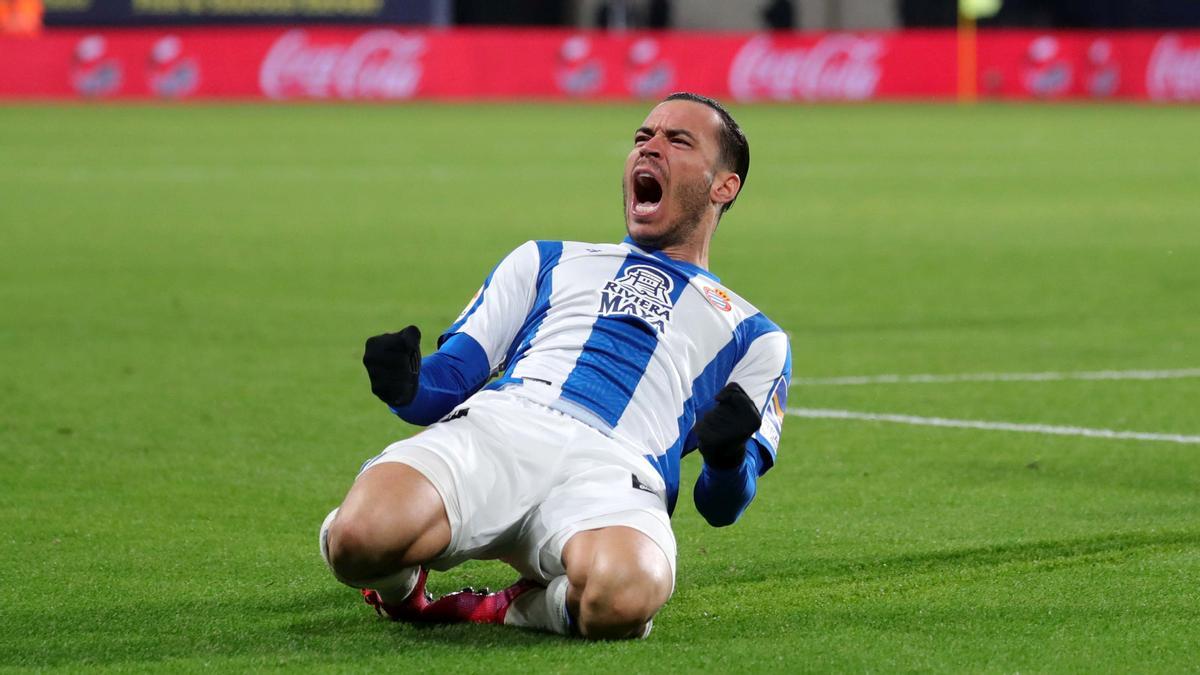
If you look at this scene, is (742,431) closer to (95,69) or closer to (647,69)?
(95,69)

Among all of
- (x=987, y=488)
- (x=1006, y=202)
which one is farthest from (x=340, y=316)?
(x=1006, y=202)

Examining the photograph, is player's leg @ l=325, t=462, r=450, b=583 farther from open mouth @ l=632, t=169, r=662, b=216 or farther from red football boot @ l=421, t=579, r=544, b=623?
open mouth @ l=632, t=169, r=662, b=216

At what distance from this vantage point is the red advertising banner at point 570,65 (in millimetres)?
34312

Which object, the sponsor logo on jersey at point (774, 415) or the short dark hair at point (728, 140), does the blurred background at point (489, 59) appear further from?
the sponsor logo on jersey at point (774, 415)

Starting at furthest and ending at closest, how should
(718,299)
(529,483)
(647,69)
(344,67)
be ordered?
(647,69) < (344,67) < (718,299) < (529,483)

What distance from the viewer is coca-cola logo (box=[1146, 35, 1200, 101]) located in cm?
3694

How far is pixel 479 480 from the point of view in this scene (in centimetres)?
457

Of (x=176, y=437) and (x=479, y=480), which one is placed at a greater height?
(x=479, y=480)

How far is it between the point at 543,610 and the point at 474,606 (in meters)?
0.23

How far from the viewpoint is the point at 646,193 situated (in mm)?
5184

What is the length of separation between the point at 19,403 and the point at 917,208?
10.7 meters

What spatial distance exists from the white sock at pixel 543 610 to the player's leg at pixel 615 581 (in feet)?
0.12

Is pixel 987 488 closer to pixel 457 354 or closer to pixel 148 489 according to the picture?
pixel 457 354

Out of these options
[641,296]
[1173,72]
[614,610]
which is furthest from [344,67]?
[614,610]
